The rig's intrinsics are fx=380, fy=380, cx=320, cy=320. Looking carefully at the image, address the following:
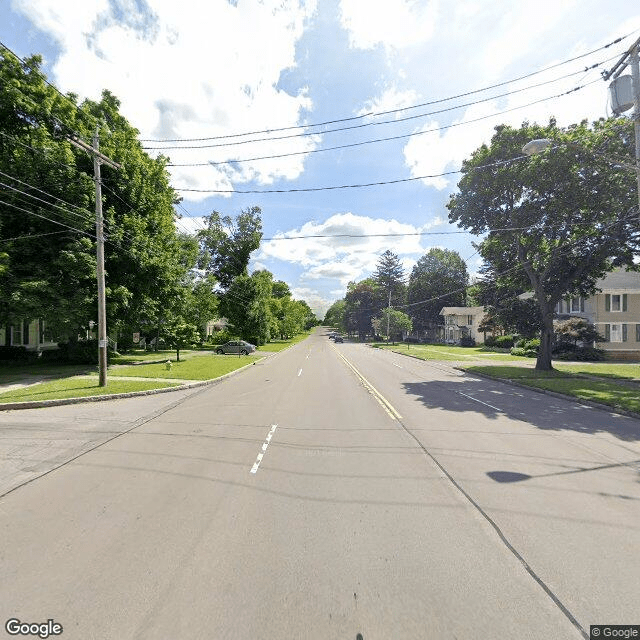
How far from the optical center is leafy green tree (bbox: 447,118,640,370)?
18.4 m

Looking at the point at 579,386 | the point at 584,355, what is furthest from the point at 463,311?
the point at 579,386

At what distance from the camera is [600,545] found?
3.98 meters

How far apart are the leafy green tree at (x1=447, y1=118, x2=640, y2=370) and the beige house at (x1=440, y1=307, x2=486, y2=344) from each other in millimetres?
39456

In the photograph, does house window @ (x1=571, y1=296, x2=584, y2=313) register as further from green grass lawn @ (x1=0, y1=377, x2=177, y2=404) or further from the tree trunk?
green grass lawn @ (x1=0, y1=377, x2=177, y2=404)

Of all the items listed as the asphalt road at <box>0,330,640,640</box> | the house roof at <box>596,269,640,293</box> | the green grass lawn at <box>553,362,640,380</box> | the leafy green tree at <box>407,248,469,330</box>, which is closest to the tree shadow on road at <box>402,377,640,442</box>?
the asphalt road at <box>0,330,640,640</box>

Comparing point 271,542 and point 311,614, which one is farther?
point 271,542

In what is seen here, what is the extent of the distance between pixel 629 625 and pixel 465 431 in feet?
19.3

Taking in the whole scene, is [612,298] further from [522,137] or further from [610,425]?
[610,425]

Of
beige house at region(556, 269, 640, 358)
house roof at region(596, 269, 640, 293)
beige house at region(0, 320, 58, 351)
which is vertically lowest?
beige house at region(0, 320, 58, 351)

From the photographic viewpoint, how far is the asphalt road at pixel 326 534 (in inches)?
118

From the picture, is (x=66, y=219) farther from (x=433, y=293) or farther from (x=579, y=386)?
(x=433, y=293)

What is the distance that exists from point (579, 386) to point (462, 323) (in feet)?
174

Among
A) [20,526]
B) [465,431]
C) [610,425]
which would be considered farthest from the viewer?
[610,425]


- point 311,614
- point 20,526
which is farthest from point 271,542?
point 20,526
